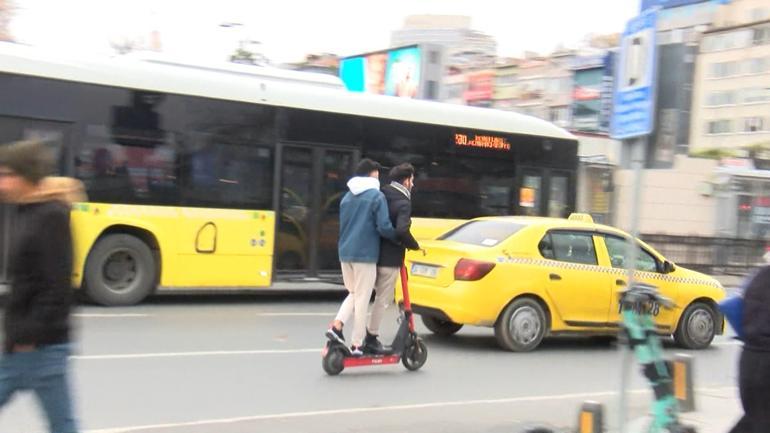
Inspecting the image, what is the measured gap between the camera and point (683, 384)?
7004 mm

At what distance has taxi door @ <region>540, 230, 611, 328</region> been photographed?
1008 centimetres

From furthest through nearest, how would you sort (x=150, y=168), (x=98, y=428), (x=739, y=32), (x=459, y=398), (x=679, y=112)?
(x=739, y=32) < (x=150, y=168) < (x=459, y=398) < (x=98, y=428) < (x=679, y=112)

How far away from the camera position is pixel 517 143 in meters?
15.4

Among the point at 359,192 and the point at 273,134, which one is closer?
the point at 359,192

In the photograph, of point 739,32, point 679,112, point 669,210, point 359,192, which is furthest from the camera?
point 739,32

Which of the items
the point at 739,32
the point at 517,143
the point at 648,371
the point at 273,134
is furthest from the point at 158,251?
the point at 739,32

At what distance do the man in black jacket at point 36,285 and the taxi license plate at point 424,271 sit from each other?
6.16 metres

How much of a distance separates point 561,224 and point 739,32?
85557 millimetres

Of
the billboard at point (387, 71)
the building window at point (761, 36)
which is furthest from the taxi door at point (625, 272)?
the building window at point (761, 36)

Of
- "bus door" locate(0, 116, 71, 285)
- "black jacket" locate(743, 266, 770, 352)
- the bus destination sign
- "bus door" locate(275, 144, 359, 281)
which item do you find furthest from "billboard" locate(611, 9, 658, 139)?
the bus destination sign

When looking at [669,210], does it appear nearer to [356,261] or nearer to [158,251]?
[158,251]

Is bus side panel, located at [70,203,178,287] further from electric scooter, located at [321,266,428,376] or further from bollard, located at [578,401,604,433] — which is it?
bollard, located at [578,401,604,433]

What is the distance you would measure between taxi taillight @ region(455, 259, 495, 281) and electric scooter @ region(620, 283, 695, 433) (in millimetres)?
4446

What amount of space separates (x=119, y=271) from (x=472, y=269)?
16.9 feet
